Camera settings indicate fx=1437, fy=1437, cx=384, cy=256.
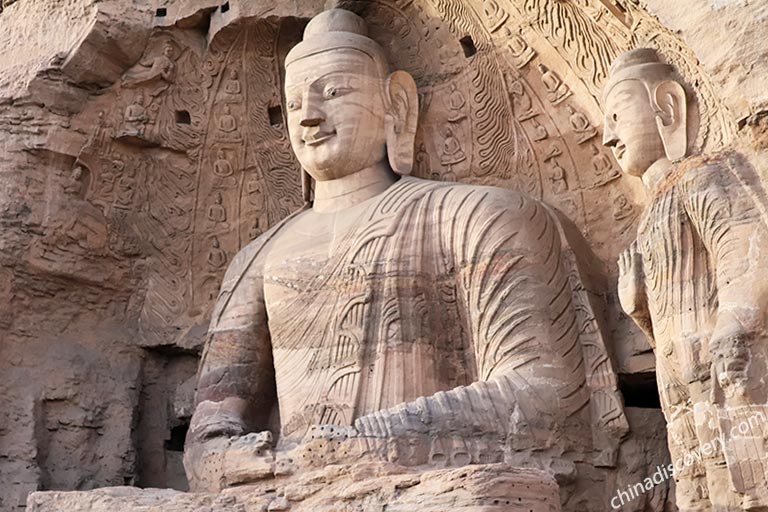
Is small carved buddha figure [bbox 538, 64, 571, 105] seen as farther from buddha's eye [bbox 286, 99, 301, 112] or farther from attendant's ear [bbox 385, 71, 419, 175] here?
buddha's eye [bbox 286, 99, 301, 112]

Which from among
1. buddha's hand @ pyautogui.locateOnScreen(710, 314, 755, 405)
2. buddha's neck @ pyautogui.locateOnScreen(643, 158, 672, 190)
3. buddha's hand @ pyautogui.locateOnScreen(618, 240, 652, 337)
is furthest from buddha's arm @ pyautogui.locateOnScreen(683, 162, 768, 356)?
buddha's hand @ pyautogui.locateOnScreen(618, 240, 652, 337)

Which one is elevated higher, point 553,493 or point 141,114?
point 141,114

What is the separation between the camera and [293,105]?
7273mm

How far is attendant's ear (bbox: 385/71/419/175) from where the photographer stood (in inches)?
288

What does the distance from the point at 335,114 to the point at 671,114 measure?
1.86 meters

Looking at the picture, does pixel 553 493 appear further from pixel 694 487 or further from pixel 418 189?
pixel 418 189

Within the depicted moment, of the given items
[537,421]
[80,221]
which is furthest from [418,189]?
[80,221]

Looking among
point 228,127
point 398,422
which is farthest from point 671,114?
point 228,127

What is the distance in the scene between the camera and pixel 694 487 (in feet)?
18.3

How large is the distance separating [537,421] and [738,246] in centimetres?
130

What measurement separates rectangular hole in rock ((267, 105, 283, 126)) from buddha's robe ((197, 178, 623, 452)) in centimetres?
111

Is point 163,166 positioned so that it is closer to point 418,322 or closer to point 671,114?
point 418,322

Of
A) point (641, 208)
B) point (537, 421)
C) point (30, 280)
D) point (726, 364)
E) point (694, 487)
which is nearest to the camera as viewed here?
point (726, 364)

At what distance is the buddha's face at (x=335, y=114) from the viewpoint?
23.6ft
